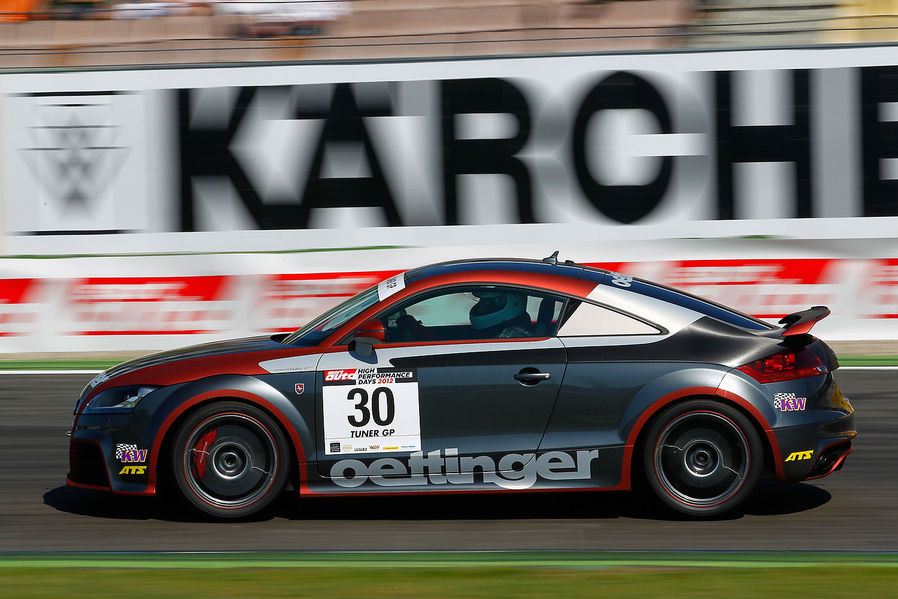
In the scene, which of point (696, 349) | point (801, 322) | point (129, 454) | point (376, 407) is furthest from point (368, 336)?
point (801, 322)

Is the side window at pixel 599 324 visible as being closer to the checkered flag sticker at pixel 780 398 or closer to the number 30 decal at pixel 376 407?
the checkered flag sticker at pixel 780 398

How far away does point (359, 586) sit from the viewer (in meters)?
4.87

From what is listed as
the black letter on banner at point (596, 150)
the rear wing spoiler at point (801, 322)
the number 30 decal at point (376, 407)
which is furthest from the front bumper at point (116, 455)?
the black letter on banner at point (596, 150)

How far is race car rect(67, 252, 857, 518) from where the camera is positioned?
5871 mm

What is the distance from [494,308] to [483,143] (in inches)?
349

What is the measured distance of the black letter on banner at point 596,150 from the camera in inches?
569

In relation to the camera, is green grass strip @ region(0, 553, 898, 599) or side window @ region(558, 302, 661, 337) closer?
green grass strip @ region(0, 553, 898, 599)

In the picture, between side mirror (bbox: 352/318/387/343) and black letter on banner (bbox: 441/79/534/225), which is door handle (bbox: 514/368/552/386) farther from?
black letter on banner (bbox: 441/79/534/225)

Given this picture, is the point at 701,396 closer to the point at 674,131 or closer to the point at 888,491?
the point at 888,491

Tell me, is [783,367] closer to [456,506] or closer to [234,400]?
[456,506]

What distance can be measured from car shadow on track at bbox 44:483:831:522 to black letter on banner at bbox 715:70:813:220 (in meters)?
8.10

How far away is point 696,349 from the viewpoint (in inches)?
234

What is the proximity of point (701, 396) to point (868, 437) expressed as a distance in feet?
9.98

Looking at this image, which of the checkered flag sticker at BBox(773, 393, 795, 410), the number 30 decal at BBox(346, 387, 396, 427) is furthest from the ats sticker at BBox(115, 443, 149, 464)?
the checkered flag sticker at BBox(773, 393, 795, 410)
